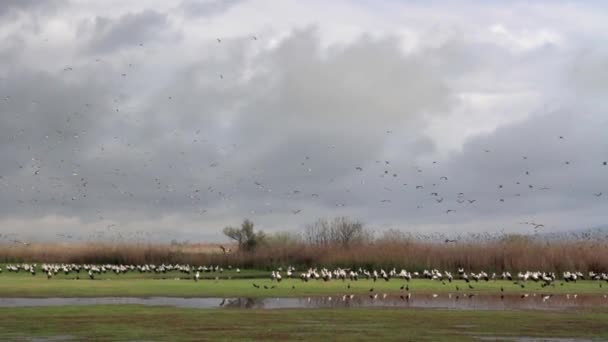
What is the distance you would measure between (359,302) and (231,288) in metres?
9.74

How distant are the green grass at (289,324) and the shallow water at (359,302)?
269 cm

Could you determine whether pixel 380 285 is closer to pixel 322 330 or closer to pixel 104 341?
pixel 322 330

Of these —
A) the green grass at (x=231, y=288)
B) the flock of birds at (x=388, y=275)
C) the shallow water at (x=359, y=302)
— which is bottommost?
the shallow water at (x=359, y=302)

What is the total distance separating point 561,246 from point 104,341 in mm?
43247

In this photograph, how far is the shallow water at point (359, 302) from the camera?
1492 inches

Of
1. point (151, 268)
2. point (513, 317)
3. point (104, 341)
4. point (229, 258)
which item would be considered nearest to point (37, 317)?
point (104, 341)

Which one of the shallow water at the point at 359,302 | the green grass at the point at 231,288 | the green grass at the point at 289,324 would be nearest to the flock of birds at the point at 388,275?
the green grass at the point at 231,288

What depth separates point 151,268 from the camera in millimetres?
68562

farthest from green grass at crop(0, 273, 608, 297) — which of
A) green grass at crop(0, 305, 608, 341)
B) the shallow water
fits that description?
green grass at crop(0, 305, 608, 341)

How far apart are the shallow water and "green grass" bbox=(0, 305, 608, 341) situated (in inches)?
106

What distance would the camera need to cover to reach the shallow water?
37.9 meters

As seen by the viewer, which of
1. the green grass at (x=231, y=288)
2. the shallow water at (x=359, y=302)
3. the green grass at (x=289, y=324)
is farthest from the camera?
the green grass at (x=231, y=288)

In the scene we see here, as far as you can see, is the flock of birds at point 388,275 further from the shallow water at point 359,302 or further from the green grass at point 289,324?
the green grass at point 289,324

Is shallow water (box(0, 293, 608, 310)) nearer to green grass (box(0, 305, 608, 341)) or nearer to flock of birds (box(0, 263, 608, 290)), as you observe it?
green grass (box(0, 305, 608, 341))
